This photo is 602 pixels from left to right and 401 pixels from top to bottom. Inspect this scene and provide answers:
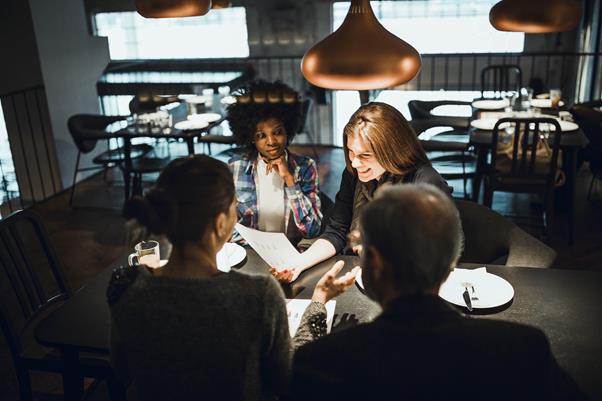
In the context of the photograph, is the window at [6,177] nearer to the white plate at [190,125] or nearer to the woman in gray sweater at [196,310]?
the white plate at [190,125]

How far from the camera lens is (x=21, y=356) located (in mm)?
2119

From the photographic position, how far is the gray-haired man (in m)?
1.06

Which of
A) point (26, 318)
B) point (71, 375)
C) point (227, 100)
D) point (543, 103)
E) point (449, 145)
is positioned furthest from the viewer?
point (227, 100)

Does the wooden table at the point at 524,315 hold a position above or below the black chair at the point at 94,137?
above

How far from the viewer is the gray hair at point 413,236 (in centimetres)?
112

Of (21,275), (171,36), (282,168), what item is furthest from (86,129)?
(171,36)

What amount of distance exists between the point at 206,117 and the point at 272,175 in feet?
7.96

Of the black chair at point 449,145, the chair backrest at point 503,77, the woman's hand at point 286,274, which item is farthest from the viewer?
the chair backrest at point 503,77

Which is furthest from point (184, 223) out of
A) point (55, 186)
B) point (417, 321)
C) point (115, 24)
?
point (115, 24)

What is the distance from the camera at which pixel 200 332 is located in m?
1.25

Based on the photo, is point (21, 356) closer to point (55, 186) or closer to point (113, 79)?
point (55, 186)

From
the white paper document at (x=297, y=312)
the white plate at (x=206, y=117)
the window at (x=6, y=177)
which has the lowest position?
the window at (x=6, y=177)

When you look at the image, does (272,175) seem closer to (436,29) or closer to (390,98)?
(390,98)

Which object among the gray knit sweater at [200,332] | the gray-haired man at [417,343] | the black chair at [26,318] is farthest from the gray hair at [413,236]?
Result: the black chair at [26,318]
